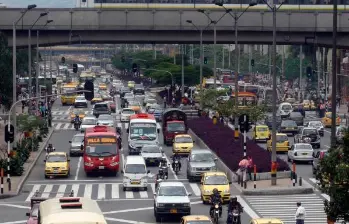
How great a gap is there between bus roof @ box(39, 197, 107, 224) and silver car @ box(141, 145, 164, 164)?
38.0 meters

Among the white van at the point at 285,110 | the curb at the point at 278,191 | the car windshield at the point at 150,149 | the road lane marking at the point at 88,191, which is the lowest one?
the road lane marking at the point at 88,191

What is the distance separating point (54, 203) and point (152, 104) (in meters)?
85.8

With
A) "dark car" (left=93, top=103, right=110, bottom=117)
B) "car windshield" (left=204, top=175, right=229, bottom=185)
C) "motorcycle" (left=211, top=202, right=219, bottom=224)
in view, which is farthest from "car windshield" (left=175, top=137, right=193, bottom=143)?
"dark car" (left=93, top=103, right=110, bottom=117)

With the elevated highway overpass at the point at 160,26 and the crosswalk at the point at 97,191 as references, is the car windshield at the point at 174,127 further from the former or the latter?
the crosswalk at the point at 97,191

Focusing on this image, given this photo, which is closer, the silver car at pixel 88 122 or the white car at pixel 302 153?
the white car at pixel 302 153

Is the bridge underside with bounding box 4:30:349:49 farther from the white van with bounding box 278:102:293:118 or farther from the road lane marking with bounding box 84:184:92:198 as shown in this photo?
the road lane marking with bounding box 84:184:92:198

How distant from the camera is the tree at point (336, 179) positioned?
33.7 metres

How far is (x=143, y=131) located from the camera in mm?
77000

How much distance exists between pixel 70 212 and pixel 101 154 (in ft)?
116

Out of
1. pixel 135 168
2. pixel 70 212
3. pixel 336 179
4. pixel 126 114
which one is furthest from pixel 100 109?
pixel 70 212

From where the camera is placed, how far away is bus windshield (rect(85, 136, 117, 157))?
64.9 metres

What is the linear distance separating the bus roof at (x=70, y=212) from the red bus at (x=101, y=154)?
108 feet

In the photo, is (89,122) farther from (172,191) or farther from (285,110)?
(172,191)

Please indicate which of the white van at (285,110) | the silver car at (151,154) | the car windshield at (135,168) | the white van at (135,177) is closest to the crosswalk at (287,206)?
the white van at (135,177)
